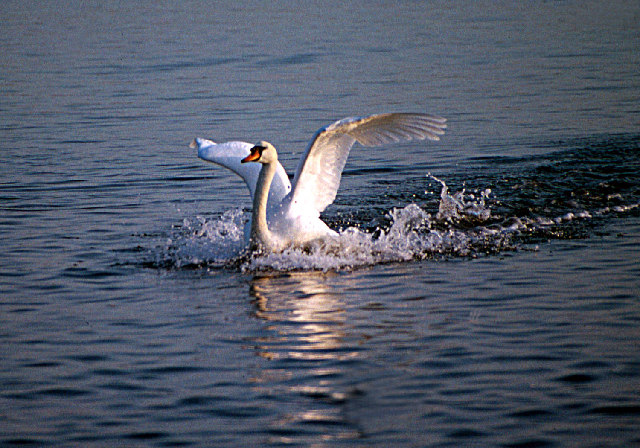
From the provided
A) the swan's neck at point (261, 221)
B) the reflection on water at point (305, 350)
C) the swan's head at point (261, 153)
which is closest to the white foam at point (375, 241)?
the swan's neck at point (261, 221)

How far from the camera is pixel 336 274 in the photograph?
9422mm

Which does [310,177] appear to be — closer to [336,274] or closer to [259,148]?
Result: [259,148]

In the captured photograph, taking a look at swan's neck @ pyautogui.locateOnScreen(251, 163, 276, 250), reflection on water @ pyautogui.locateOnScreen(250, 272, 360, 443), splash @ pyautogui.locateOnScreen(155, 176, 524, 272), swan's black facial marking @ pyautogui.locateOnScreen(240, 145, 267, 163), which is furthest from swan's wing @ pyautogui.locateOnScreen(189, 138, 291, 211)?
reflection on water @ pyautogui.locateOnScreen(250, 272, 360, 443)

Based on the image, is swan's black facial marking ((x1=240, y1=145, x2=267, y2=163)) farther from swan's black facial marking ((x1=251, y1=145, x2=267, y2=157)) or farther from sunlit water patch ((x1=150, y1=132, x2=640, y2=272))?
sunlit water patch ((x1=150, y1=132, x2=640, y2=272))

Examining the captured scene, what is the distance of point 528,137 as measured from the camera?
1617 cm

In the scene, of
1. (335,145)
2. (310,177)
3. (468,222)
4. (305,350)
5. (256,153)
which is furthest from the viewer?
(468,222)

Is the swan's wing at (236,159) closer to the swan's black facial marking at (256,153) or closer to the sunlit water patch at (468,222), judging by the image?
the sunlit water patch at (468,222)

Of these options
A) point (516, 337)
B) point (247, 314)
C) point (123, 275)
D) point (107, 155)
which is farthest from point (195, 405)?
point (107, 155)

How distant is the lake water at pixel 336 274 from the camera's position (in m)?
6.04

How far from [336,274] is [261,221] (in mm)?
971

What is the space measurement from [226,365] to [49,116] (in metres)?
14.0

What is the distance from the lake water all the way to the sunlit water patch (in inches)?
1.6

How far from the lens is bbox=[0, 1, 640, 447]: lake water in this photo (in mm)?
6043

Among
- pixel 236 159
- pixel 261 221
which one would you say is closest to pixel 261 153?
pixel 261 221
